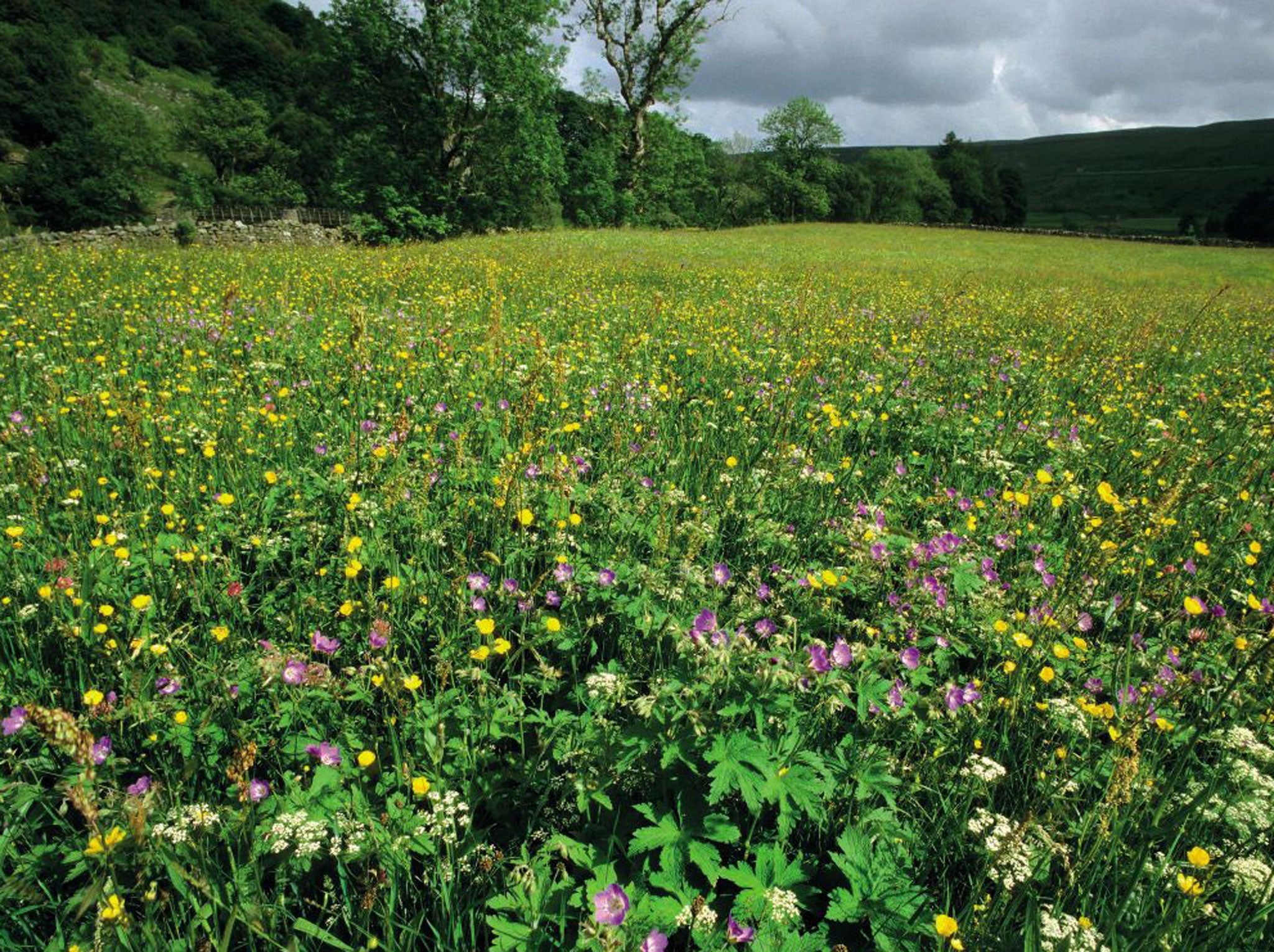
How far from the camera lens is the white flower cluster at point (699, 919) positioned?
1.41m

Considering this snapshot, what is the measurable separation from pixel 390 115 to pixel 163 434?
33604mm

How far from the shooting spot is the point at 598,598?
255 cm

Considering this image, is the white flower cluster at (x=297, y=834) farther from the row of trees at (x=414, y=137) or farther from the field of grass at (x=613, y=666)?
the row of trees at (x=414, y=137)

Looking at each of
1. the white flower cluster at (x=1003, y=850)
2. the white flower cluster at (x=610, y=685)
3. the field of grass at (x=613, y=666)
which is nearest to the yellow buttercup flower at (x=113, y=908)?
the field of grass at (x=613, y=666)

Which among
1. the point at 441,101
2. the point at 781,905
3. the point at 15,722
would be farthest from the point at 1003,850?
the point at 441,101

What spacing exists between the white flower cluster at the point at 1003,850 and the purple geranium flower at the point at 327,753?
6.07 ft

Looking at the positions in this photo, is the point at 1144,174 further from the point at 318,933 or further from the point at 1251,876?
the point at 318,933

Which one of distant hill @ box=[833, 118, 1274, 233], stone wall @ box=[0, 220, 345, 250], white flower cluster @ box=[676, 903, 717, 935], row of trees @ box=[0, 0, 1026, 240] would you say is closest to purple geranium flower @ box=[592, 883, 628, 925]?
white flower cluster @ box=[676, 903, 717, 935]

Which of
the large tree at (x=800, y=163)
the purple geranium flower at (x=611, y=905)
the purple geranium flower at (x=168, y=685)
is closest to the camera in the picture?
the purple geranium flower at (x=611, y=905)

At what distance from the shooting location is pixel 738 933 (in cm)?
139

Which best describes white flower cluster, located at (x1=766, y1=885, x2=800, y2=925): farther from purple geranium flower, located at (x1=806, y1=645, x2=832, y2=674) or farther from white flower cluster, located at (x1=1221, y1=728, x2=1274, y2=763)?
white flower cluster, located at (x1=1221, y1=728, x2=1274, y2=763)

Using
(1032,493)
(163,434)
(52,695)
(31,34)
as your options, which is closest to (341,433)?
(163,434)

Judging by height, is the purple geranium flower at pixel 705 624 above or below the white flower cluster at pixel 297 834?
above

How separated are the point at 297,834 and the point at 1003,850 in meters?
1.79
